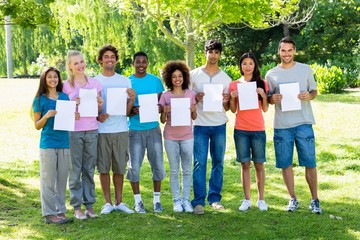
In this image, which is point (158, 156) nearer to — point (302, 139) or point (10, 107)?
point (302, 139)

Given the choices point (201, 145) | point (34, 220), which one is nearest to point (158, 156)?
point (201, 145)

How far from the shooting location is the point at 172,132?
655cm

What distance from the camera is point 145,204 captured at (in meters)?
7.38

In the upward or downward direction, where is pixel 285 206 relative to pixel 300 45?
downward

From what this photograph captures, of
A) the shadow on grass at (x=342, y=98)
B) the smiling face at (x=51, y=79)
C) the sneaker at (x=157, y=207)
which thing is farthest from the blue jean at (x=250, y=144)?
the shadow on grass at (x=342, y=98)

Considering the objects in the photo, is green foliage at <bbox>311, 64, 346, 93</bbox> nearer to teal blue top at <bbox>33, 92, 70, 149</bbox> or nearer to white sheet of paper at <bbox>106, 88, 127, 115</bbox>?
white sheet of paper at <bbox>106, 88, 127, 115</bbox>

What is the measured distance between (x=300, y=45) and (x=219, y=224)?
24.3 meters

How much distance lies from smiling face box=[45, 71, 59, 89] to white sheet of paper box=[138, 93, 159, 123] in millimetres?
825

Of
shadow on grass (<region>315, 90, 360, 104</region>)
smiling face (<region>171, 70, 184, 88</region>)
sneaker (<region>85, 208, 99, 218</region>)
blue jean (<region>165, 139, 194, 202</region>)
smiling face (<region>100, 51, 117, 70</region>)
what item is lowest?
sneaker (<region>85, 208, 99, 218</region>)

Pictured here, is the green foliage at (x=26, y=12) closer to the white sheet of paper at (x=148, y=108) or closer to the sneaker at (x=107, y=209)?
the white sheet of paper at (x=148, y=108)

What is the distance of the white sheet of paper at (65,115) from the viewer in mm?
5988

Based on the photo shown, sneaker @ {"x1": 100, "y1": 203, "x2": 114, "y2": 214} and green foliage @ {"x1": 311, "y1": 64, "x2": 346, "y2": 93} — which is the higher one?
green foliage @ {"x1": 311, "y1": 64, "x2": 346, "y2": 93}

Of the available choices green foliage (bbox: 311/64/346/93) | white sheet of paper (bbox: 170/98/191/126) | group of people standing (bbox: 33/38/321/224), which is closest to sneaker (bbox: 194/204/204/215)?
group of people standing (bbox: 33/38/321/224)

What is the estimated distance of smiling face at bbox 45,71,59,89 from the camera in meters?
6.12
